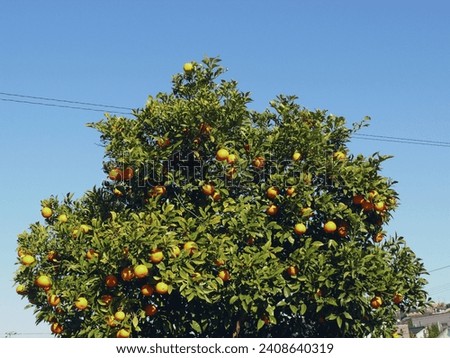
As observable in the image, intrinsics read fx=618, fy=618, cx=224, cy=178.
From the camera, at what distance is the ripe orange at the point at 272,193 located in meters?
12.4

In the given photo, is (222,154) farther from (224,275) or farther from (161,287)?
(161,287)

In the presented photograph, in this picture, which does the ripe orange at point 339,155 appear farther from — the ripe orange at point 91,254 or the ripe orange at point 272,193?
the ripe orange at point 91,254

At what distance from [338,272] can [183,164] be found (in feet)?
12.6

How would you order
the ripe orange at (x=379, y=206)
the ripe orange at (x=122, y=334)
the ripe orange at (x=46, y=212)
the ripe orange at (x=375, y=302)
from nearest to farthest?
the ripe orange at (x=122, y=334) → the ripe orange at (x=375, y=302) → the ripe orange at (x=379, y=206) → the ripe orange at (x=46, y=212)

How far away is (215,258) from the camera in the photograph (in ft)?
37.1

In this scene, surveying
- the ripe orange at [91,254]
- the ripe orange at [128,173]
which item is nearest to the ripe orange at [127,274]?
the ripe orange at [91,254]

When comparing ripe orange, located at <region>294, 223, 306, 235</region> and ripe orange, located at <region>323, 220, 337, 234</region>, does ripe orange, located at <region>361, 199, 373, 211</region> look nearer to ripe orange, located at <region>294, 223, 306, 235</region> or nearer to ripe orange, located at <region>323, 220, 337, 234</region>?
ripe orange, located at <region>323, 220, 337, 234</region>

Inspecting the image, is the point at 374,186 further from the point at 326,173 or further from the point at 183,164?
the point at 183,164

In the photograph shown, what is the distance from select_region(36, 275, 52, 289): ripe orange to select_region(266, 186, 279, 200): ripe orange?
15.2ft

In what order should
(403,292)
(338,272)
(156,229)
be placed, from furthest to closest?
(403,292)
(338,272)
(156,229)

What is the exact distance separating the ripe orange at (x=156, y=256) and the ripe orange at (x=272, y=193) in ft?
8.78

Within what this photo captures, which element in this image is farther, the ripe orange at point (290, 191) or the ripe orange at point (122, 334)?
the ripe orange at point (290, 191)

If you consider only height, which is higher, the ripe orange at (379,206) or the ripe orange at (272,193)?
the ripe orange at (272,193)

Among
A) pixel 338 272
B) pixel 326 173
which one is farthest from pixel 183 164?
pixel 338 272
